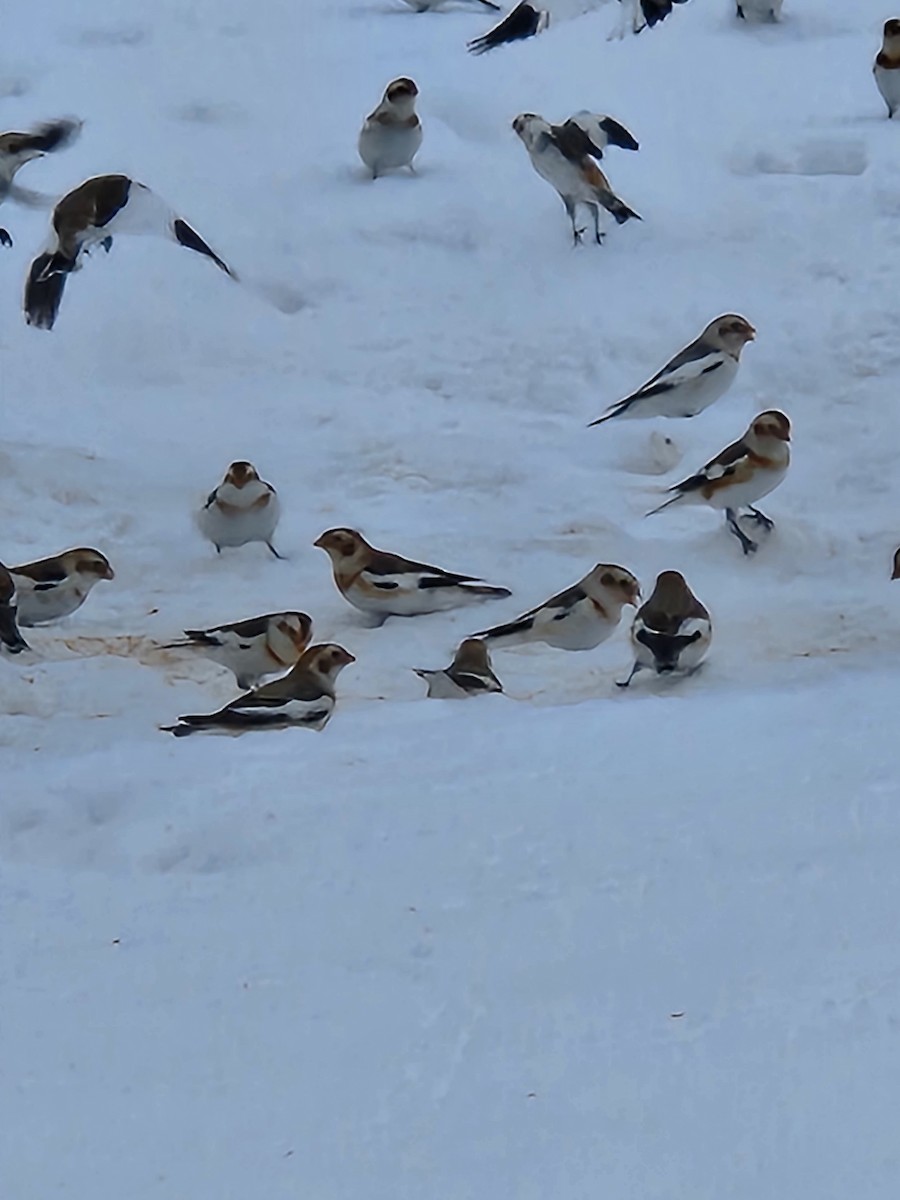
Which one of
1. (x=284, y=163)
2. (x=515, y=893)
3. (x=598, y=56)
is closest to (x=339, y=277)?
(x=284, y=163)

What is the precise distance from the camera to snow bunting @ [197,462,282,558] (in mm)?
7691

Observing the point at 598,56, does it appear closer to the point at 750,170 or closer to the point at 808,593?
the point at 750,170

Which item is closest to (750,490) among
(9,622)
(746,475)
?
(746,475)

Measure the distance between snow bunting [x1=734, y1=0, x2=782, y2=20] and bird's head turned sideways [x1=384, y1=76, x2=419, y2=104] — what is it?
3.04 metres

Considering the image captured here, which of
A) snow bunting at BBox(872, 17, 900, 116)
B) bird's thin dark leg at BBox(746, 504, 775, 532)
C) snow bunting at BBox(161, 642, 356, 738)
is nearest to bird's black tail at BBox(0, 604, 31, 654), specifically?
snow bunting at BBox(161, 642, 356, 738)

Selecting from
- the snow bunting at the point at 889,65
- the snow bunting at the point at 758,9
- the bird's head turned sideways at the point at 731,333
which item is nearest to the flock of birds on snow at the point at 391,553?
the bird's head turned sideways at the point at 731,333

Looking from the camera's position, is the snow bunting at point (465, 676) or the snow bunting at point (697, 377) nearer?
the snow bunting at point (465, 676)

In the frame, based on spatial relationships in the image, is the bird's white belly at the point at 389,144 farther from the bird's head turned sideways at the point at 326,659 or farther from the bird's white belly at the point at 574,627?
the bird's head turned sideways at the point at 326,659

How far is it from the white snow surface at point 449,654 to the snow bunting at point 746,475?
6.7 inches

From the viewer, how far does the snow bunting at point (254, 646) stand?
6750 millimetres

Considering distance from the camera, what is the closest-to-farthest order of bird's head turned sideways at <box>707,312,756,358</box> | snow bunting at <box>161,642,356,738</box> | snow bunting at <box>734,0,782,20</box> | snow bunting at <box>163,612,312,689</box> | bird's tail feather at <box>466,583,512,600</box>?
snow bunting at <box>161,642,356,738</box> → snow bunting at <box>163,612,312,689</box> → bird's tail feather at <box>466,583,512,600</box> → bird's head turned sideways at <box>707,312,756,358</box> → snow bunting at <box>734,0,782,20</box>

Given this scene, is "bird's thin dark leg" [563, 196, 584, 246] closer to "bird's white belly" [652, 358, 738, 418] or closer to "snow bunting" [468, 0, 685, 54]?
"bird's white belly" [652, 358, 738, 418]

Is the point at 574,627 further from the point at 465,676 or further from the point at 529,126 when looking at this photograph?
the point at 529,126

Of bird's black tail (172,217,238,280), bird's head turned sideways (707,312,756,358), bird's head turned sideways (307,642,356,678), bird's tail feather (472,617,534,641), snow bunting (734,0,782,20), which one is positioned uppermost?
snow bunting (734,0,782,20)
